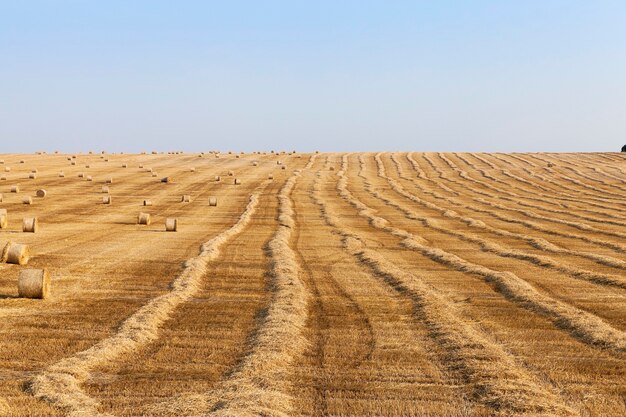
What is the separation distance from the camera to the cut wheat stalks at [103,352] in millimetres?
9156

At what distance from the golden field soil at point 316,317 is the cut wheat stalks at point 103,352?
33mm

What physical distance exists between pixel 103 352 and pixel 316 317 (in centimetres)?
427

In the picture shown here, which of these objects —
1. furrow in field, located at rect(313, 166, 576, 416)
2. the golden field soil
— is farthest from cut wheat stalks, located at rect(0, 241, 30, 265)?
furrow in field, located at rect(313, 166, 576, 416)

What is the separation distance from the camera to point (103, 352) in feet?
36.4

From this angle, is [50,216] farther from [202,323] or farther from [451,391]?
[451,391]

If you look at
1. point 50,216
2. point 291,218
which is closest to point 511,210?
point 291,218

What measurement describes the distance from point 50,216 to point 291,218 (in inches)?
422

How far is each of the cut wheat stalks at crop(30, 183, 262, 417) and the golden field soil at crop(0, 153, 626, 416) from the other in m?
0.03

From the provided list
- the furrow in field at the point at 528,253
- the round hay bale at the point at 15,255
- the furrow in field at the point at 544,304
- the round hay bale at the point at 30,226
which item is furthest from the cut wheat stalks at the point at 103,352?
the round hay bale at the point at 30,226

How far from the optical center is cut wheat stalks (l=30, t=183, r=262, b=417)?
9.16 meters

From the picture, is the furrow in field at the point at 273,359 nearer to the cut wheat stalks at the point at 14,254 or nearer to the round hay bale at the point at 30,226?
the cut wheat stalks at the point at 14,254

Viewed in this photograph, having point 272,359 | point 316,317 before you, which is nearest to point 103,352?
point 272,359

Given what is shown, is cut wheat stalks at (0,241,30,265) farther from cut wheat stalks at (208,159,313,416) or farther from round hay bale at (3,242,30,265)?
cut wheat stalks at (208,159,313,416)

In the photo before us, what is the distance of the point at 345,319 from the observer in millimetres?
14031
